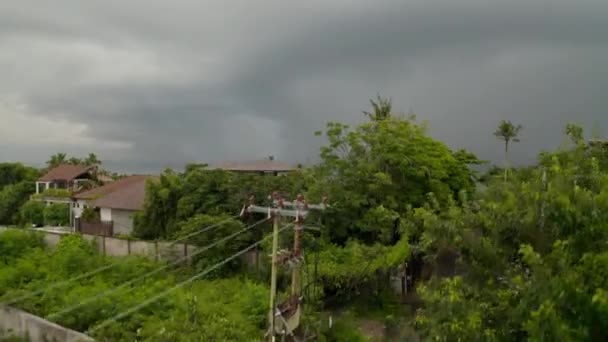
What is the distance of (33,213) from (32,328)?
2894 cm

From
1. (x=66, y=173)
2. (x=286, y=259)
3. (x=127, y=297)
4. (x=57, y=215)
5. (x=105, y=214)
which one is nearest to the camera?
(x=286, y=259)

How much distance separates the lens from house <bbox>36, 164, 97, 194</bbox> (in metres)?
47.2

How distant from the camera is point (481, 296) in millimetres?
6859

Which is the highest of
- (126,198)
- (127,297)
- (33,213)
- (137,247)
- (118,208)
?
(126,198)

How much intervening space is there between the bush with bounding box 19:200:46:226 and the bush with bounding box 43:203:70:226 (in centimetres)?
123

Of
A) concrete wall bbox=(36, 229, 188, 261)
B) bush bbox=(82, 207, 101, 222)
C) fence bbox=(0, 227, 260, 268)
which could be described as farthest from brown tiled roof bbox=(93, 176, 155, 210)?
fence bbox=(0, 227, 260, 268)

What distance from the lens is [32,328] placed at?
1525cm

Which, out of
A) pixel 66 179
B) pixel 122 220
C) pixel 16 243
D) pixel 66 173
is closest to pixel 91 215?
pixel 122 220

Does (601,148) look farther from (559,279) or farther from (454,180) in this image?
(454,180)

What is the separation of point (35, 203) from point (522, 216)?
4179 centimetres

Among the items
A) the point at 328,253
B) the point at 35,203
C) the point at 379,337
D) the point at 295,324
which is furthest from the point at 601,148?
the point at 35,203

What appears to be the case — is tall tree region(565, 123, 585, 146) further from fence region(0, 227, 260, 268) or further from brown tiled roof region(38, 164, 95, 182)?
brown tiled roof region(38, 164, 95, 182)

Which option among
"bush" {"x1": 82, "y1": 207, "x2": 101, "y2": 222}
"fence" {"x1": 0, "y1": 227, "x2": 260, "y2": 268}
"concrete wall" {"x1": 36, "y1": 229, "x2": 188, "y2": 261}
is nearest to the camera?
"fence" {"x1": 0, "y1": 227, "x2": 260, "y2": 268}

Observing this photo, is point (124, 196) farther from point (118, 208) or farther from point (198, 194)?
point (198, 194)
